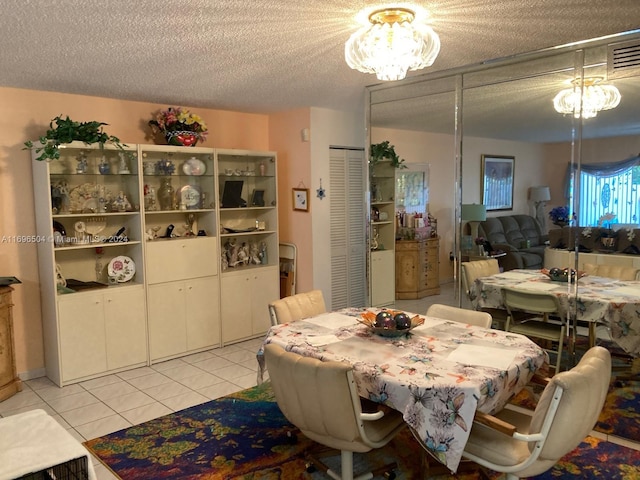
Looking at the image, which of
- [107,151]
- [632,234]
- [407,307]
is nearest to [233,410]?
[407,307]

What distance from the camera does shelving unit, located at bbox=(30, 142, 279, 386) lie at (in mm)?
4105

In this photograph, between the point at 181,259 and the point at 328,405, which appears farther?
the point at 181,259

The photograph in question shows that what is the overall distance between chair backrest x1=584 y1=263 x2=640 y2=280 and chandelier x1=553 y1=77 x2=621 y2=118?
1003mm

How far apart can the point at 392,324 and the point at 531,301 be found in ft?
4.05

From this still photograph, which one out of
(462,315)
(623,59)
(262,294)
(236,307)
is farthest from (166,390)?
(623,59)

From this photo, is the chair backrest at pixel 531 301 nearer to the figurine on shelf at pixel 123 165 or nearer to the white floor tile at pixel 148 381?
the white floor tile at pixel 148 381

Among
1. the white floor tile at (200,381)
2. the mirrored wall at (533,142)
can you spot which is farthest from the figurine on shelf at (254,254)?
the mirrored wall at (533,142)

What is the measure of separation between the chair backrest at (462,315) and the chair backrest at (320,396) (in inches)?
46.8

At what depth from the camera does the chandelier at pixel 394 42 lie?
247 cm

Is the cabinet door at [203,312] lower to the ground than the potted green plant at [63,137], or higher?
lower

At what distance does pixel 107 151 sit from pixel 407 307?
9.96ft

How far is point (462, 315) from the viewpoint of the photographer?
3164 mm

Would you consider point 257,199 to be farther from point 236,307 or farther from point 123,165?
point 123,165

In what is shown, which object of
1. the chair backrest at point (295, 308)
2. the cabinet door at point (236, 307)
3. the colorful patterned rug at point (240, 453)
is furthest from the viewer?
the cabinet door at point (236, 307)
